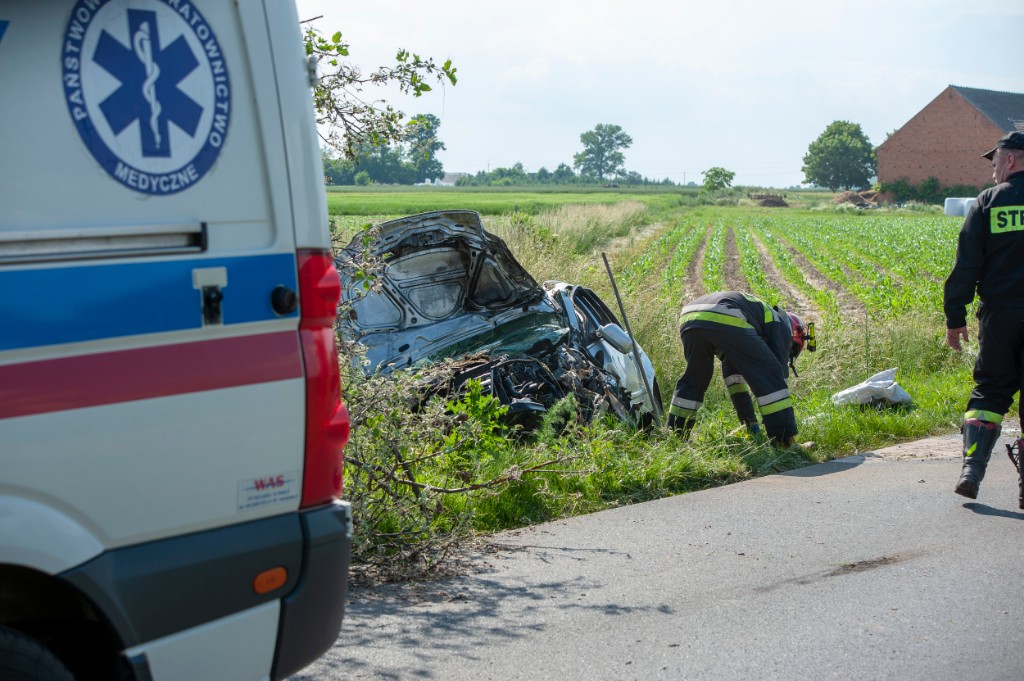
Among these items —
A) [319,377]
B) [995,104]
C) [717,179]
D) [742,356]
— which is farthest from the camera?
[717,179]

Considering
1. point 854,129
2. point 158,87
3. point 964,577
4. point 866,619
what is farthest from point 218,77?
point 854,129

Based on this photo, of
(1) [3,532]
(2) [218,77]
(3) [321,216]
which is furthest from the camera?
(3) [321,216]

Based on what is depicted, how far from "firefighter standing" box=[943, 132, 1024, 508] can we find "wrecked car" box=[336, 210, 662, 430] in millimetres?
2740

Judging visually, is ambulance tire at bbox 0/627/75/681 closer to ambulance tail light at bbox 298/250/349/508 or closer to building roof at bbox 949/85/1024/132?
ambulance tail light at bbox 298/250/349/508

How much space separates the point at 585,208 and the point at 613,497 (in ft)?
92.0

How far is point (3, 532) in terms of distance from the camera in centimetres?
241

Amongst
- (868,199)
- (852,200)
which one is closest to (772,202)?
(852,200)

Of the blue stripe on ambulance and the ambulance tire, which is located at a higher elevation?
the blue stripe on ambulance

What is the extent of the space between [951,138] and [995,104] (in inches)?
166

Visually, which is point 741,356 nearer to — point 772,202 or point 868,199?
point 868,199

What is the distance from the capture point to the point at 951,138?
79250mm

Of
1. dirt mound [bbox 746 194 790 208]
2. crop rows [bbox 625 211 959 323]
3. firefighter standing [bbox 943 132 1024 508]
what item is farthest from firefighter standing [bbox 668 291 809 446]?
dirt mound [bbox 746 194 790 208]

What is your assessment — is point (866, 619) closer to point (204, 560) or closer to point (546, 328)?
point (204, 560)

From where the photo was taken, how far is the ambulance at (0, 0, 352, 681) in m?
2.46
